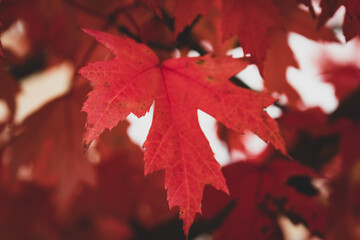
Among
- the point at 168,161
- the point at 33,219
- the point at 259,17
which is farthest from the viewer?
the point at 33,219

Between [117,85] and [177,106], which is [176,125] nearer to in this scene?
[177,106]

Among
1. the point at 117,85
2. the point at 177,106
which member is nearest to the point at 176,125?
the point at 177,106

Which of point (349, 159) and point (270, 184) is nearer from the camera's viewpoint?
point (270, 184)

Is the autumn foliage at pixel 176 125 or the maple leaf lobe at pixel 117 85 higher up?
the maple leaf lobe at pixel 117 85

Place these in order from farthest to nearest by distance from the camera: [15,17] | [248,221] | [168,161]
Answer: [15,17] → [248,221] → [168,161]

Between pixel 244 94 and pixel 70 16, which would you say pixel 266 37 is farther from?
pixel 70 16

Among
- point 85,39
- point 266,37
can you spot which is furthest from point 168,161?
point 85,39

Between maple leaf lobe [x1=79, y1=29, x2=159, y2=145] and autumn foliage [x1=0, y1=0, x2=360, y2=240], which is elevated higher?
maple leaf lobe [x1=79, y1=29, x2=159, y2=145]
